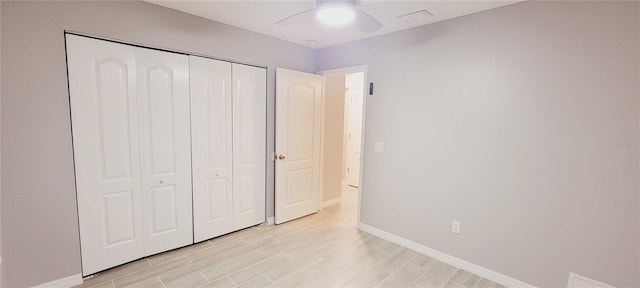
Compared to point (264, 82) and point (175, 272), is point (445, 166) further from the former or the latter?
point (175, 272)

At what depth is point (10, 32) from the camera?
1.75 metres

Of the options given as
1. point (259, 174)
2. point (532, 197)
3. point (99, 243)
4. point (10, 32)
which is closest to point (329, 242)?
point (259, 174)

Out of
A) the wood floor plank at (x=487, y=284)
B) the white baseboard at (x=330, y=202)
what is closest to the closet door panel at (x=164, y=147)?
the white baseboard at (x=330, y=202)

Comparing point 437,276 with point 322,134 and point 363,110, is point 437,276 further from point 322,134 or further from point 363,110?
point 322,134

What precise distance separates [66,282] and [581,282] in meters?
3.89

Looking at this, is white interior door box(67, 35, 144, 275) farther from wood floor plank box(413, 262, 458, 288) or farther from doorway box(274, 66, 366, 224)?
wood floor plank box(413, 262, 458, 288)

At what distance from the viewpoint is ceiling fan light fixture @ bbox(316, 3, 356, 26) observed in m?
1.77

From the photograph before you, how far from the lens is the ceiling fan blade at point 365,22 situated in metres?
1.83

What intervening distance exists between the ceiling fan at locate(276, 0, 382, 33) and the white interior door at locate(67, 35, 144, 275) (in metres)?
1.47

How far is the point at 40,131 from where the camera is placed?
189 centimetres

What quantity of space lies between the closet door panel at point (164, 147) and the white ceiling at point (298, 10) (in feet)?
1.70

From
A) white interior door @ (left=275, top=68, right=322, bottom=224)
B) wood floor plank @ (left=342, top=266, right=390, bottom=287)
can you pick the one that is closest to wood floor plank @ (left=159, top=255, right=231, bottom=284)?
white interior door @ (left=275, top=68, right=322, bottom=224)

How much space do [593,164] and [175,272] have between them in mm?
3356

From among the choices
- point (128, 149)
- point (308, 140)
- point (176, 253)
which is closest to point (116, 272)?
point (176, 253)
